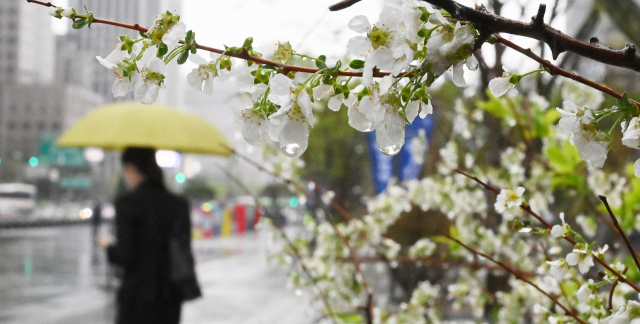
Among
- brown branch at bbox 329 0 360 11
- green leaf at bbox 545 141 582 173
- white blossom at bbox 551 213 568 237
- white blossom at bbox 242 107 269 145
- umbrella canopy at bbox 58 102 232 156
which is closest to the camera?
brown branch at bbox 329 0 360 11

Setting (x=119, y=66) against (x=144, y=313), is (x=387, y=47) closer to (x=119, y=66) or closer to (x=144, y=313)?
(x=119, y=66)

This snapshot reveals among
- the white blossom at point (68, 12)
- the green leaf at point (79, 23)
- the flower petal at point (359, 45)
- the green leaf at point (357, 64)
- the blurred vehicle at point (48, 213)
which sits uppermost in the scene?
the blurred vehicle at point (48, 213)

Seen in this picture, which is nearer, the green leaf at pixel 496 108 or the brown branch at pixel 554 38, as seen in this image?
the brown branch at pixel 554 38

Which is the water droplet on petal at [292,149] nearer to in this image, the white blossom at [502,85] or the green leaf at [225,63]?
the green leaf at [225,63]

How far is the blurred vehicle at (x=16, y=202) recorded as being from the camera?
23.9m

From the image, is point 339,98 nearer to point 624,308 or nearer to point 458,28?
point 458,28

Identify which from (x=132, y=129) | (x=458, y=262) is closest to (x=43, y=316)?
(x=132, y=129)

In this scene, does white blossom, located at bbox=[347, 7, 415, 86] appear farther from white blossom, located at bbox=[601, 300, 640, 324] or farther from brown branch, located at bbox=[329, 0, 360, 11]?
white blossom, located at bbox=[601, 300, 640, 324]

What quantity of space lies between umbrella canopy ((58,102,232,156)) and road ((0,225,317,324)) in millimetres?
1493

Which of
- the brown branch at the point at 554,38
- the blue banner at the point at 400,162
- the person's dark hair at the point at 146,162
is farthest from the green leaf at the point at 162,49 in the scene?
the blue banner at the point at 400,162

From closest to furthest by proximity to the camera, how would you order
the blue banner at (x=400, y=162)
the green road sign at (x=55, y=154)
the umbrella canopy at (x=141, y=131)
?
the umbrella canopy at (x=141, y=131) → the blue banner at (x=400, y=162) → the green road sign at (x=55, y=154)

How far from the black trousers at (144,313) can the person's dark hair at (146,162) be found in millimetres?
708

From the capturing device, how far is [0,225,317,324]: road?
22.4 ft

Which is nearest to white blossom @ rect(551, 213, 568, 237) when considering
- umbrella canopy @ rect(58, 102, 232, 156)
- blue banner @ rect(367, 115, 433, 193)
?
umbrella canopy @ rect(58, 102, 232, 156)
